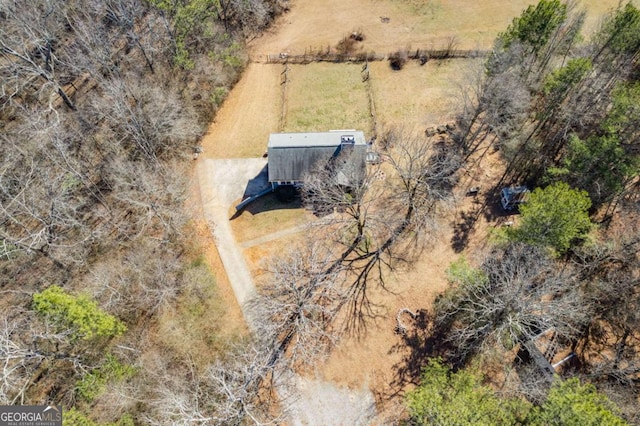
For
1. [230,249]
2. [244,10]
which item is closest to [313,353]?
[230,249]

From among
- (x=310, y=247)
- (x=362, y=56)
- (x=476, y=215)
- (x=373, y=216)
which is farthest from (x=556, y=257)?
(x=362, y=56)

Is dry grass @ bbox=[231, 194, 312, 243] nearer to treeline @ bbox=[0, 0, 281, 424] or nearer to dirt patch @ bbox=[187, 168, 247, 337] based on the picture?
dirt patch @ bbox=[187, 168, 247, 337]

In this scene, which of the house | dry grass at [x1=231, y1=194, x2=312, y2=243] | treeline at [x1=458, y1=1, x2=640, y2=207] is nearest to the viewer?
treeline at [x1=458, y1=1, x2=640, y2=207]

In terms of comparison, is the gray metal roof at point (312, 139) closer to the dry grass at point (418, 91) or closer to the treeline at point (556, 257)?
the dry grass at point (418, 91)

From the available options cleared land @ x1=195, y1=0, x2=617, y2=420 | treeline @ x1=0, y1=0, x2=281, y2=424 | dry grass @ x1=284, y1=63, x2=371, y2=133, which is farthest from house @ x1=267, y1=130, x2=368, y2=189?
treeline @ x1=0, y1=0, x2=281, y2=424

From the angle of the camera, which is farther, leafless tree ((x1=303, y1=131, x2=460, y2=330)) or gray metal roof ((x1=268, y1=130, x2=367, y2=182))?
gray metal roof ((x1=268, y1=130, x2=367, y2=182))

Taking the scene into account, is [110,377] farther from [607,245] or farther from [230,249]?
[607,245]
